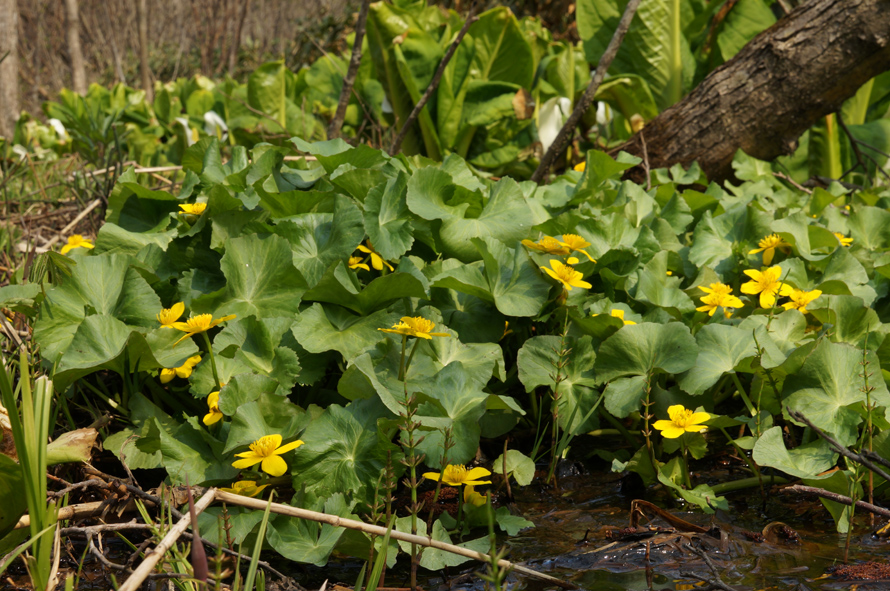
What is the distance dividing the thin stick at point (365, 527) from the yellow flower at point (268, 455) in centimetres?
5

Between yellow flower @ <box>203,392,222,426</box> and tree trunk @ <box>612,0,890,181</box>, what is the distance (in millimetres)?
1985

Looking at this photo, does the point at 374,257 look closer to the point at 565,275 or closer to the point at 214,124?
the point at 565,275

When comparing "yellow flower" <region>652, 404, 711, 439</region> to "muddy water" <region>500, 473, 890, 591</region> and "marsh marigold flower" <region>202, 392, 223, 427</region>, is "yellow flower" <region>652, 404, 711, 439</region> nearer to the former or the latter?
"muddy water" <region>500, 473, 890, 591</region>

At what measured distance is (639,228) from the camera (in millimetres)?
1789

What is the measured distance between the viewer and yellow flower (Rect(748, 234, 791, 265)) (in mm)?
1679

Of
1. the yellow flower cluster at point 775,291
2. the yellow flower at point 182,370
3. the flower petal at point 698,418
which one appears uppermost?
the yellow flower cluster at point 775,291

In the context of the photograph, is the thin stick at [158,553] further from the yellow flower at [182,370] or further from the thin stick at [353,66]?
the thin stick at [353,66]

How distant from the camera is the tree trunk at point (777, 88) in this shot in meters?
2.54

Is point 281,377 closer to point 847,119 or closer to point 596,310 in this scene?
point 596,310

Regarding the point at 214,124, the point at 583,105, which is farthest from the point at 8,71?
the point at 583,105

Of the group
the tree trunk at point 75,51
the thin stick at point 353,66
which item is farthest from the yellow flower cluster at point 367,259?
the tree trunk at point 75,51

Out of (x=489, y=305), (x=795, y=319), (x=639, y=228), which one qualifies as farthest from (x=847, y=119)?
(x=489, y=305)

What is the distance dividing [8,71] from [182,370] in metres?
5.54

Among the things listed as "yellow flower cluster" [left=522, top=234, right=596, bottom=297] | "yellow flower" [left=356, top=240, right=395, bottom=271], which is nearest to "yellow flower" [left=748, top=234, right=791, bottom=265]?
"yellow flower cluster" [left=522, top=234, right=596, bottom=297]
